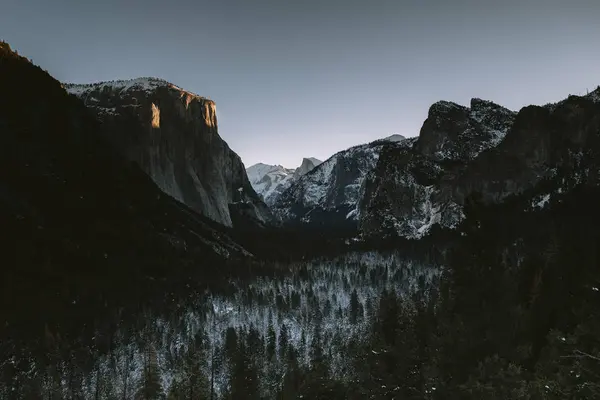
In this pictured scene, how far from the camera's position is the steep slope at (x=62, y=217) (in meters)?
132

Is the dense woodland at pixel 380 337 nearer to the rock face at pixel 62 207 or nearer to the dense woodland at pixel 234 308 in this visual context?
the dense woodland at pixel 234 308

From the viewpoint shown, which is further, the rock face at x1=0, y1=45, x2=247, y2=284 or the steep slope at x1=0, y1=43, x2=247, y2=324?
the rock face at x1=0, y1=45, x2=247, y2=284

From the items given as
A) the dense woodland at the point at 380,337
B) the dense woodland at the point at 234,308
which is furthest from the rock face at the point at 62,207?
the dense woodland at the point at 380,337

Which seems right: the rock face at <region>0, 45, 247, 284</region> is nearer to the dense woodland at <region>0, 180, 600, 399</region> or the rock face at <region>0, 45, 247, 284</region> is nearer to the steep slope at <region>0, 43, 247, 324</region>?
the steep slope at <region>0, 43, 247, 324</region>

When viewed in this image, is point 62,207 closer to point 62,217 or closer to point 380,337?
point 62,217

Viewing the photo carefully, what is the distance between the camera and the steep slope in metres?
132

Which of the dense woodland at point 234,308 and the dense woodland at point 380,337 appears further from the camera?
the dense woodland at point 234,308

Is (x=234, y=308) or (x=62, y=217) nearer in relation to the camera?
(x=234, y=308)

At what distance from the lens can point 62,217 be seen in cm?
15662

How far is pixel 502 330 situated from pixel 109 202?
175052mm

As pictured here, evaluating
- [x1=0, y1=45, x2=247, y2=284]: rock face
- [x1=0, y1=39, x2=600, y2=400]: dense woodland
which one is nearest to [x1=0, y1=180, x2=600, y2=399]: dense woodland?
[x1=0, y1=39, x2=600, y2=400]: dense woodland

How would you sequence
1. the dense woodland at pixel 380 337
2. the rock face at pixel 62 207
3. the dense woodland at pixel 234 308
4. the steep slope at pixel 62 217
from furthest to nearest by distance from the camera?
the rock face at pixel 62 207
the steep slope at pixel 62 217
the dense woodland at pixel 234 308
the dense woodland at pixel 380 337

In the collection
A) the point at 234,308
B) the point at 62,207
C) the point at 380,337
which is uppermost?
the point at 62,207

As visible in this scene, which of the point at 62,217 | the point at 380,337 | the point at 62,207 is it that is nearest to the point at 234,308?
the point at 62,217
